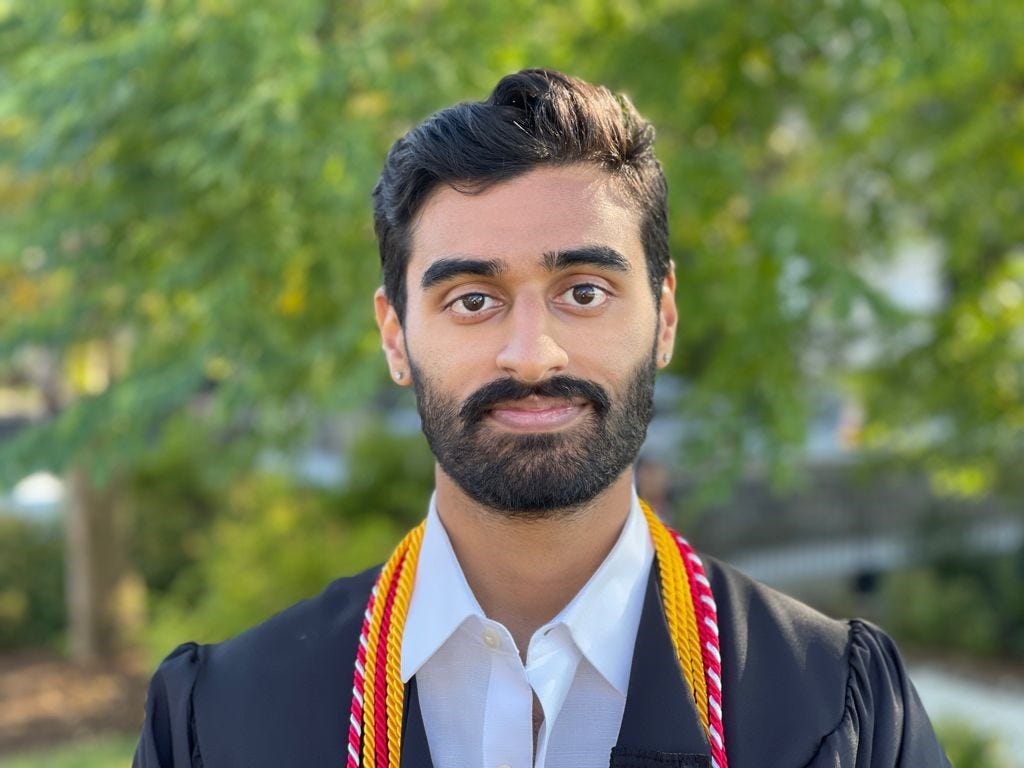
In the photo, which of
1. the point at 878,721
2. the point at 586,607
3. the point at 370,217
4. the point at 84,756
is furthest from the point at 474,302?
the point at 84,756

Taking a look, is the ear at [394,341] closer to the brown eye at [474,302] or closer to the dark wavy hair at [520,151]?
the dark wavy hair at [520,151]

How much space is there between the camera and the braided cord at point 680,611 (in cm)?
183

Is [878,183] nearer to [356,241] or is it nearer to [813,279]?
[813,279]

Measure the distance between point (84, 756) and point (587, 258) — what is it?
6.60 metres

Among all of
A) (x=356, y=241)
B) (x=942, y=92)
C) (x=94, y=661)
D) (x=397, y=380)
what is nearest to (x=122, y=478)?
(x=94, y=661)

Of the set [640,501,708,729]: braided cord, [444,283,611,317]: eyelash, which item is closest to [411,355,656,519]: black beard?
[444,283,611,317]: eyelash

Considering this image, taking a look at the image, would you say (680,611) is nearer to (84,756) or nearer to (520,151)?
(520,151)

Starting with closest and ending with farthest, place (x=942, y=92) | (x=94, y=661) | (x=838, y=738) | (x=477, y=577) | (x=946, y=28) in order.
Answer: (x=838, y=738)
(x=477, y=577)
(x=946, y=28)
(x=942, y=92)
(x=94, y=661)

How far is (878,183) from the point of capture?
5.93 metres

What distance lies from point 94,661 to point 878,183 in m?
7.08

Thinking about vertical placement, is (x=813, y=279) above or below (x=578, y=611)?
above

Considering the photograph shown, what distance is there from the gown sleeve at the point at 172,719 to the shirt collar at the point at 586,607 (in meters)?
0.36

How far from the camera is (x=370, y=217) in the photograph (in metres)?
4.08

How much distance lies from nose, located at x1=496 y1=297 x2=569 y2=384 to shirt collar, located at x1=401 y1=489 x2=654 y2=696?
0.34 m
